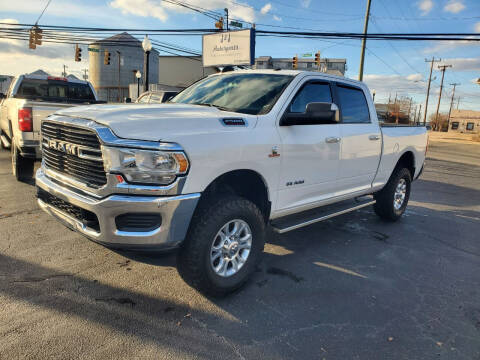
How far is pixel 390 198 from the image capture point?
18.4 ft

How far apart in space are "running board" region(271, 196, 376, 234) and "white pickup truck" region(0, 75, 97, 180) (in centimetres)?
434

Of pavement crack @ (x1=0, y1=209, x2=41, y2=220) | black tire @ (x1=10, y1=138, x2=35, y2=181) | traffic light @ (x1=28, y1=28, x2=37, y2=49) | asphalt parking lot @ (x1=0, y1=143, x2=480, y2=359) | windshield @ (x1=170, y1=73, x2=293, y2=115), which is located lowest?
asphalt parking lot @ (x1=0, y1=143, x2=480, y2=359)

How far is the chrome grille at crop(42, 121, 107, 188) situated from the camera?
271 centimetres

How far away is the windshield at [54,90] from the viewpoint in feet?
27.3

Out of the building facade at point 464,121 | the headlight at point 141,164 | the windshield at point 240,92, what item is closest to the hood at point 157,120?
the headlight at point 141,164

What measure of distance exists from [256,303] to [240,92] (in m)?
Result: 2.18

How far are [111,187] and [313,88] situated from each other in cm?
253

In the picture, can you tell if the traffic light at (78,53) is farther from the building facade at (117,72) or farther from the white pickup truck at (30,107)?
the building facade at (117,72)

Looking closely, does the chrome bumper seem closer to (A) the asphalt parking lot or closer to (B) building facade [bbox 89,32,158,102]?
(A) the asphalt parking lot

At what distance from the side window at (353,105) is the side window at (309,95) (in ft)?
0.96

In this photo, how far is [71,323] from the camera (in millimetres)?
2713

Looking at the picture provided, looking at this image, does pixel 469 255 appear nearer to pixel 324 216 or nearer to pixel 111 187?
pixel 324 216

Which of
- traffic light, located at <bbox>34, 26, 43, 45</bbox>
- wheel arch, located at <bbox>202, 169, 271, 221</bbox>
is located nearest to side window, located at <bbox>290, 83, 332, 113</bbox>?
wheel arch, located at <bbox>202, 169, 271, 221</bbox>

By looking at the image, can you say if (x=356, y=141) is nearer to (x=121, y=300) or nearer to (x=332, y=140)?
(x=332, y=140)
